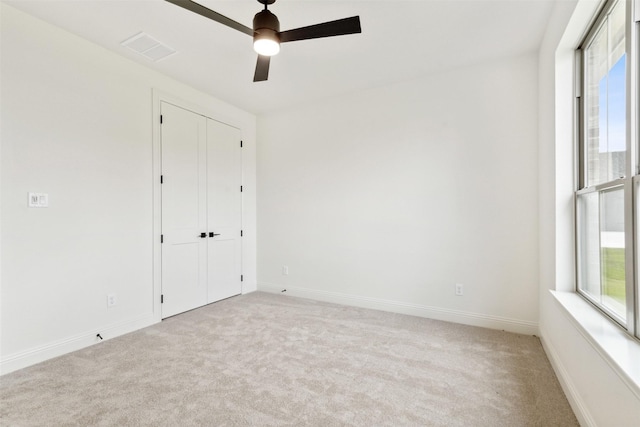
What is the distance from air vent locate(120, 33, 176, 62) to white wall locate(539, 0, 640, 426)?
3203mm

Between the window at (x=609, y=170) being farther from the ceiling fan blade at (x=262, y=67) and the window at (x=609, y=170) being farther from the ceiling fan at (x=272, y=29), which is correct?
the ceiling fan blade at (x=262, y=67)

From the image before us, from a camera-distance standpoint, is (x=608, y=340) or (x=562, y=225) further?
(x=562, y=225)

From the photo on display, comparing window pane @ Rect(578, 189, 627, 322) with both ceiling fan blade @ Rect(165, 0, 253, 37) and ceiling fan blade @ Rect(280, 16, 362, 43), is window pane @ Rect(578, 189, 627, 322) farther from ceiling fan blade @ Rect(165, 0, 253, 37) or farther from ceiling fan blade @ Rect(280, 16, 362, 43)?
ceiling fan blade @ Rect(165, 0, 253, 37)

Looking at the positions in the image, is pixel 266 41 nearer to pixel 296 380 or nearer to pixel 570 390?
pixel 296 380

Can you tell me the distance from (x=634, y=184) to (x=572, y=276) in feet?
3.65

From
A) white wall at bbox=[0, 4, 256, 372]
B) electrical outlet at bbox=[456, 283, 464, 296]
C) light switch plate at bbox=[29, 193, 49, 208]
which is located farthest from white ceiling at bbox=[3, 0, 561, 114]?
electrical outlet at bbox=[456, 283, 464, 296]

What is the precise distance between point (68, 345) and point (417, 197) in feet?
12.0

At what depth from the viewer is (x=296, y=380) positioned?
6.82 ft

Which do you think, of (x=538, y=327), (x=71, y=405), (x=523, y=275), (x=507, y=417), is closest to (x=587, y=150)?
(x=523, y=275)

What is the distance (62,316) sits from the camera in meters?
2.51

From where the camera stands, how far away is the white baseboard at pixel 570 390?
1.56 meters

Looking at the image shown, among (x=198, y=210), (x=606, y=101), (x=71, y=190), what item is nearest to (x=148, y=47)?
(x=71, y=190)

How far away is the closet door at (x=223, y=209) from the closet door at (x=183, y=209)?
4.0 inches

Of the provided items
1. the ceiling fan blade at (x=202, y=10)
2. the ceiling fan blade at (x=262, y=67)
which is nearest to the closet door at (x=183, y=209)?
the ceiling fan blade at (x=262, y=67)
